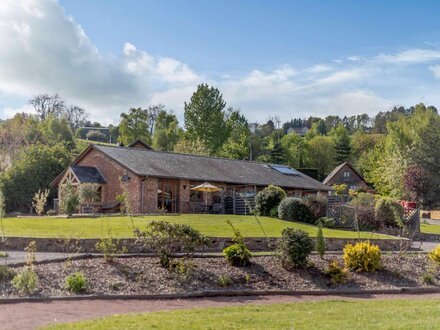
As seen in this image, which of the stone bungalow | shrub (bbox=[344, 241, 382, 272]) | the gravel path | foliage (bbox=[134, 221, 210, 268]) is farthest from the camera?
the stone bungalow

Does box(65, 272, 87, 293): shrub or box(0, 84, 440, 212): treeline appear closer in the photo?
box(65, 272, 87, 293): shrub

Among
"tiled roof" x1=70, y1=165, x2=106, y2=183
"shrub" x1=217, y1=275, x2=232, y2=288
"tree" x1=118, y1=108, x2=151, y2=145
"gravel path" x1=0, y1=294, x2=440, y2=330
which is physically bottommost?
"gravel path" x1=0, y1=294, x2=440, y2=330

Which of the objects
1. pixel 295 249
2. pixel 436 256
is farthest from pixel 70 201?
pixel 436 256

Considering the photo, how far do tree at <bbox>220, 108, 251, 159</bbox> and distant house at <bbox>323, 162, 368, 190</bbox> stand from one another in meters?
11.8

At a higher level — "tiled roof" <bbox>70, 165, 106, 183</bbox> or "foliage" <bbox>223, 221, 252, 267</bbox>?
"tiled roof" <bbox>70, 165, 106, 183</bbox>

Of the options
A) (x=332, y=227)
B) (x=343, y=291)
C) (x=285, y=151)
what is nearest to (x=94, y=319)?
(x=343, y=291)

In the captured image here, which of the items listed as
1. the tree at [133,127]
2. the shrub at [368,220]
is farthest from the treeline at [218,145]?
the shrub at [368,220]

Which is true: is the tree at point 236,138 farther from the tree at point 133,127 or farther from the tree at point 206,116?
the tree at point 133,127

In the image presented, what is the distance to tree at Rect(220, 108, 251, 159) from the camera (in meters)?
67.5

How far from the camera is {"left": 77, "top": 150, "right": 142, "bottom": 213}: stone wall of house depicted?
105 feet

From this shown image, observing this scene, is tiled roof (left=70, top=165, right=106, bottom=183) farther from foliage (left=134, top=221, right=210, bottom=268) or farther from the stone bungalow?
foliage (left=134, top=221, right=210, bottom=268)

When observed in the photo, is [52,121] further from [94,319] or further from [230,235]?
[94,319]

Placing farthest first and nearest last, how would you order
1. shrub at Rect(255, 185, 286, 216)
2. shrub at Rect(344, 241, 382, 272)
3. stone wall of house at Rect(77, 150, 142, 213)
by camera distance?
stone wall of house at Rect(77, 150, 142, 213) → shrub at Rect(255, 185, 286, 216) → shrub at Rect(344, 241, 382, 272)

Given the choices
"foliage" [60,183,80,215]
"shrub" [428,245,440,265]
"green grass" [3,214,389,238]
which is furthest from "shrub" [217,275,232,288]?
"foliage" [60,183,80,215]
